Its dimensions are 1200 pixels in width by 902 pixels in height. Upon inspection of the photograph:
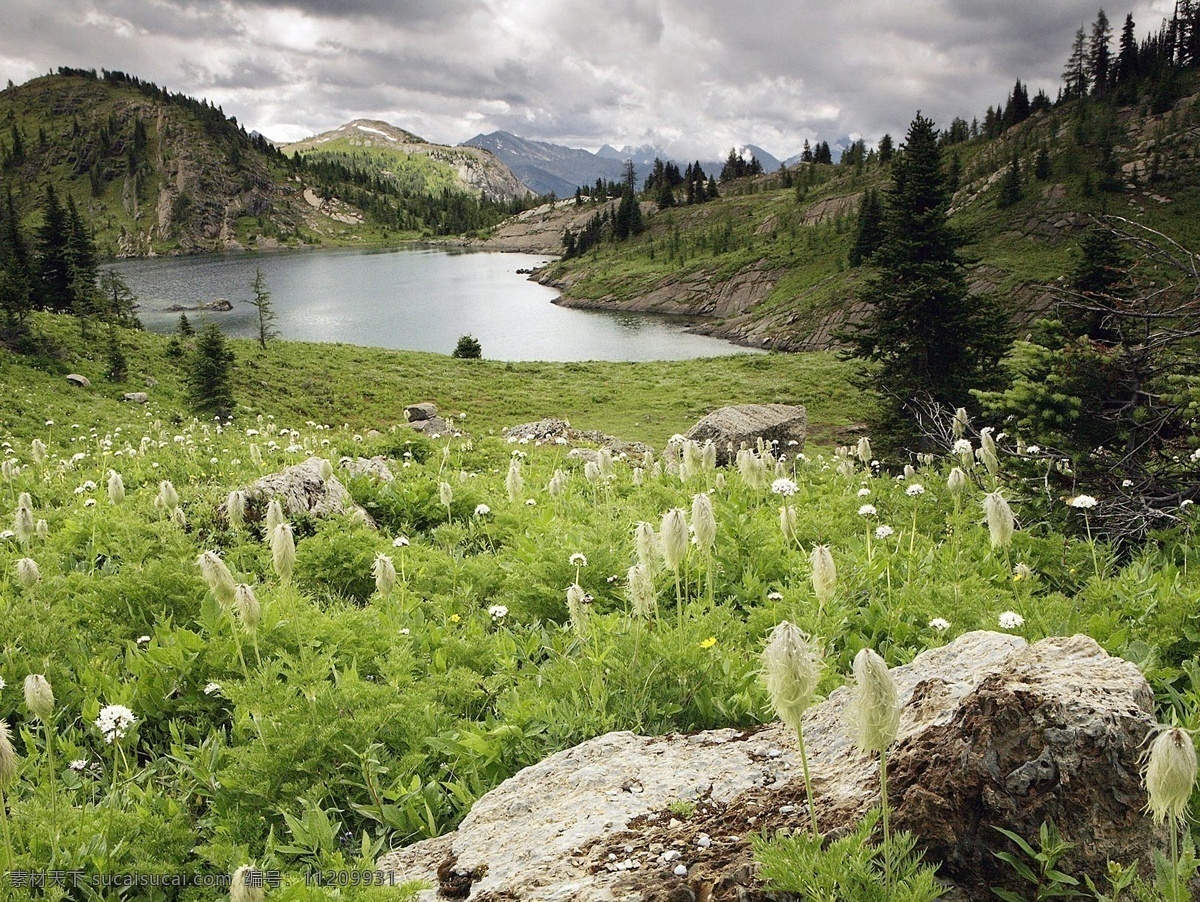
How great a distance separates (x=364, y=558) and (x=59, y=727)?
3.00 metres

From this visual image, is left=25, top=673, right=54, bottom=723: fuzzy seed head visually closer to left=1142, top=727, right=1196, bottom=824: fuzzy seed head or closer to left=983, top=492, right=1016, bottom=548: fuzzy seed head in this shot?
left=1142, top=727, right=1196, bottom=824: fuzzy seed head

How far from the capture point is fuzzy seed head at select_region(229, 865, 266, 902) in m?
2.89

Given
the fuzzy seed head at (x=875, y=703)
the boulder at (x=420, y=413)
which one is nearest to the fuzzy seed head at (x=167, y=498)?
the fuzzy seed head at (x=875, y=703)

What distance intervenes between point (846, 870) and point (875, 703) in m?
0.58

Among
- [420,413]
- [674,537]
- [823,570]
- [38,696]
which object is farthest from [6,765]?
[420,413]

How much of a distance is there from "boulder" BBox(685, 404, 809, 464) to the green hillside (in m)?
44.7

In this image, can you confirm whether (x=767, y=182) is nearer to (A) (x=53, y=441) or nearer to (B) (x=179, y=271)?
(B) (x=179, y=271)

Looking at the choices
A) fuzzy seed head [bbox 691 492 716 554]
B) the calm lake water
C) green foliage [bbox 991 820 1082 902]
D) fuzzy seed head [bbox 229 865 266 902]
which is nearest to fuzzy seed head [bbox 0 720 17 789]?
fuzzy seed head [bbox 229 865 266 902]

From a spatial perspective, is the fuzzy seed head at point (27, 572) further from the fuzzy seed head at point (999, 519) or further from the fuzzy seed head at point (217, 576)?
the fuzzy seed head at point (999, 519)

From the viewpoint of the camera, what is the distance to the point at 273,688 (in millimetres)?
4746

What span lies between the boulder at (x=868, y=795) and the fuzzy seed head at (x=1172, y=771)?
0.52 metres

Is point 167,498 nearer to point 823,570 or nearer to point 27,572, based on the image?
point 27,572

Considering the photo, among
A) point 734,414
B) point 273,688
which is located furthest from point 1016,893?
point 734,414

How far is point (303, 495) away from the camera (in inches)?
367
